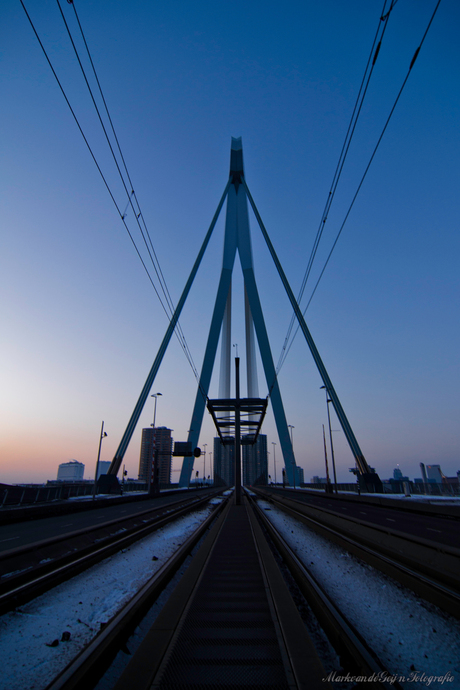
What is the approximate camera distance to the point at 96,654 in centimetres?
340

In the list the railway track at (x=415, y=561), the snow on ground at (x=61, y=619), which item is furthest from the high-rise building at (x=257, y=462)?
the snow on ground at (x=61, y=619)

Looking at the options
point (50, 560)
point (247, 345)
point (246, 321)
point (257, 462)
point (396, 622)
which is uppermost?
point (246, 321)

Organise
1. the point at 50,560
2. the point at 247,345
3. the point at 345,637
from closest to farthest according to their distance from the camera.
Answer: the point at 345,637 → the point at 50,560 → the point at 247,345

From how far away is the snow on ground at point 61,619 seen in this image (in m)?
3.60

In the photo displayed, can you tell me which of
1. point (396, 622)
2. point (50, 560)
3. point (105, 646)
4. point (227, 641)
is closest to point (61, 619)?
point (105, 646)

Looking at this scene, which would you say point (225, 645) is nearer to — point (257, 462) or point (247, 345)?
point (247, 345)

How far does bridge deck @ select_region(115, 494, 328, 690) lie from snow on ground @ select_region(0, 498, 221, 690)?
3.36 ft

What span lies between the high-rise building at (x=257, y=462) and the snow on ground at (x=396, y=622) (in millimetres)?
97890

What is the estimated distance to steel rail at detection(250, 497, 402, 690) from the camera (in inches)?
121

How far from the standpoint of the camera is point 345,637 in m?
3.76

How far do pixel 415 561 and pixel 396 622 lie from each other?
229 centimetres

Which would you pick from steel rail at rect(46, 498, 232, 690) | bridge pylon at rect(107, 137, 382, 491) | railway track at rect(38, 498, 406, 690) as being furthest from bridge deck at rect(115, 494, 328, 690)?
bridge pylon at rect(107, 137, 382, 491)

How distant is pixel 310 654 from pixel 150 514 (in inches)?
564

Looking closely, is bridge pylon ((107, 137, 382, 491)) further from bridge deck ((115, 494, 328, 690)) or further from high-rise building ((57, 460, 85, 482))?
high-rise building ((57, 460, 85, 482))
